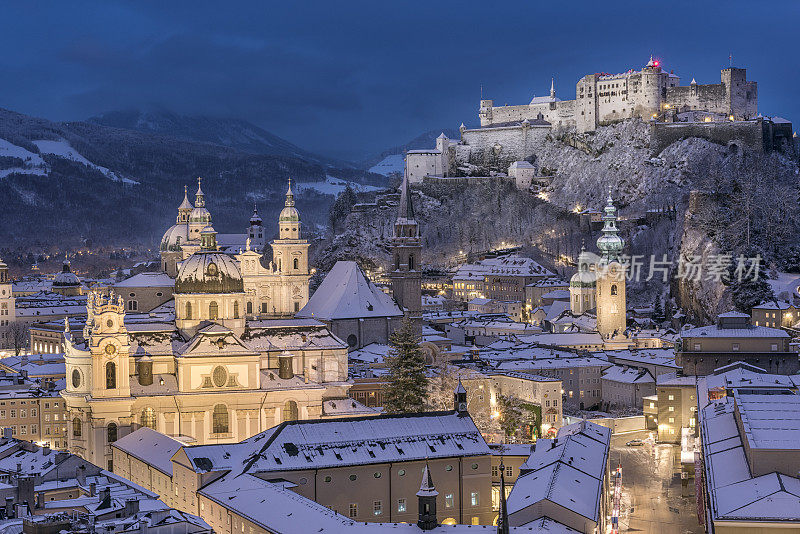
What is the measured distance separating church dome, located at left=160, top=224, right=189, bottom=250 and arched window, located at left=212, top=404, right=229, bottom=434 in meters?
36.4

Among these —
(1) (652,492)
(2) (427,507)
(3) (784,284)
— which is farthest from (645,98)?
(2) (427,507)

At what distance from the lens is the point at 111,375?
6372 cm

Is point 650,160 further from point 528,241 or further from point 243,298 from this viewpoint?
point 243,298

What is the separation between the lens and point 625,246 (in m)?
130

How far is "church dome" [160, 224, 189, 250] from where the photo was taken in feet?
331

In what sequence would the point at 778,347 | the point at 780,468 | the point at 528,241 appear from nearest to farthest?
the point at 780,468
the point at 778,347
the point at 528,241

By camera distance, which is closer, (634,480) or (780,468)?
(780,468)

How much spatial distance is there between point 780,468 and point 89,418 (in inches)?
1471

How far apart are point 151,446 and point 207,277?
575 inches

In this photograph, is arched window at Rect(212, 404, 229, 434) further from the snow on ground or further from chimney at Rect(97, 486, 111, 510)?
the snow on ground

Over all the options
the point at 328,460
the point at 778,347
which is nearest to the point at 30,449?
the point at 328,460

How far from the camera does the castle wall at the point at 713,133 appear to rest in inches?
5212

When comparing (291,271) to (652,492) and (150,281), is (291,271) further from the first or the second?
(652,492)

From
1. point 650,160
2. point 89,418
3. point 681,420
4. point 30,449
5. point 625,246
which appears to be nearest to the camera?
point 30,449
